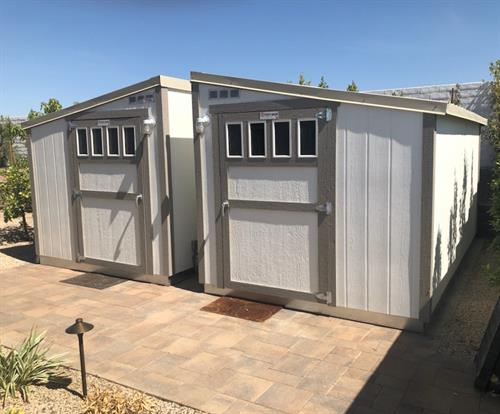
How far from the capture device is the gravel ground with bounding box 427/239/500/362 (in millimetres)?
4688

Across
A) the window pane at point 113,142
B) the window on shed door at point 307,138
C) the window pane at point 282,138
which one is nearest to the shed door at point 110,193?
the window pane at point 113,142

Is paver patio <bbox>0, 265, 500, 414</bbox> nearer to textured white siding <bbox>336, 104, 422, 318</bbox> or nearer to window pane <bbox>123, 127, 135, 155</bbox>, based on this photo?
textured white siding <bbox>336, 104, 422, 318</bbox>

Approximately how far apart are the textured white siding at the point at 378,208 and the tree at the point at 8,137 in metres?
16.7

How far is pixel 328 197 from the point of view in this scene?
17.7 ft

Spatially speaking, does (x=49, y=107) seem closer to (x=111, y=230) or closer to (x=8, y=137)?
(x=8, y=137)

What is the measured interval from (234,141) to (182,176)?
134 centimetres

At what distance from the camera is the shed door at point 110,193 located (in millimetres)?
7000

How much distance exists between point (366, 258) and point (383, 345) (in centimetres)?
98

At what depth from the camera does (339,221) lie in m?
5.37

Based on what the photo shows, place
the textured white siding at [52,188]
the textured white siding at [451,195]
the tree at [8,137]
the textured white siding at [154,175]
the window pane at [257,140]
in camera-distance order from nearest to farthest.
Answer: the textured white siding at [451,195], the window pane at [257,140], the textured white siding at [154,175], the textured white siding at [52,188], the tree at [8,137]

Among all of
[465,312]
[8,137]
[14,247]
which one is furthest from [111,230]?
[8,137]

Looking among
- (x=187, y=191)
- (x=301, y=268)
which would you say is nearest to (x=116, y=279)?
(x=187, y=191)

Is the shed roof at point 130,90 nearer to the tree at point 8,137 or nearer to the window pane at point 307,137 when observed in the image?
the window pane at point 307,137

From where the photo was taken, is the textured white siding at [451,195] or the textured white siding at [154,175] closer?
the textured white siding at [451,195]
